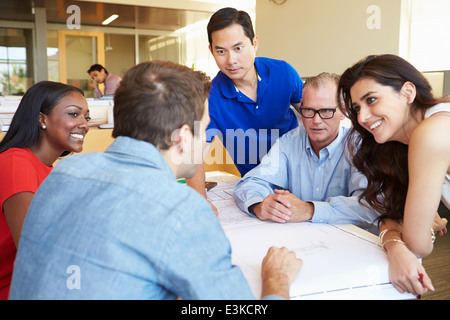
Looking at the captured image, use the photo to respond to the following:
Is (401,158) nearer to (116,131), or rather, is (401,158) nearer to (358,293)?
(358,293)

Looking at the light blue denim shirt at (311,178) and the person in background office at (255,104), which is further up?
the person in background office at (255,104)

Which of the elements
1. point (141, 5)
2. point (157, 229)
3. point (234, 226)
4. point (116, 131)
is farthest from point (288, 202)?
point (141, 5)

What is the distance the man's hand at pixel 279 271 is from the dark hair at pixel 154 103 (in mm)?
381

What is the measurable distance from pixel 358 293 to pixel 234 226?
55 cm

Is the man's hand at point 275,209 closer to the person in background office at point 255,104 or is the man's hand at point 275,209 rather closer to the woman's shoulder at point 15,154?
the person in background office at point 255,104

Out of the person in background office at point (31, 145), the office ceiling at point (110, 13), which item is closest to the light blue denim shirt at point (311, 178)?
the person in background office at point (31, 145)

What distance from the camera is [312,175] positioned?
1.84 m

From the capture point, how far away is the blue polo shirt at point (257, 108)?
2252 millimetres

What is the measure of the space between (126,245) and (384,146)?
1100 mm

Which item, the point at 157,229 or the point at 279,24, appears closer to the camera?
the point at 157,229

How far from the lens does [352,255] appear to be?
116 cm

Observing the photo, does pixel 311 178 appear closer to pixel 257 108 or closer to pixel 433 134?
pixel 257 108
